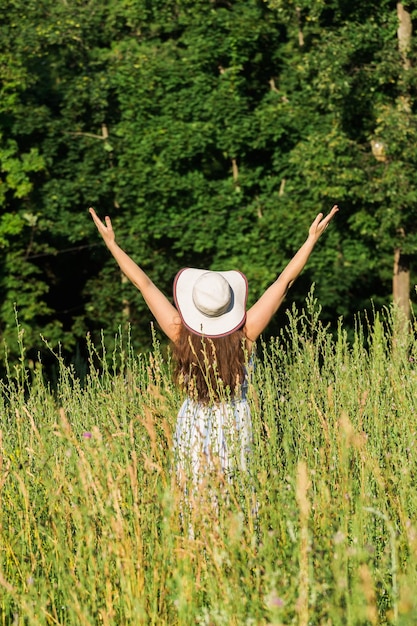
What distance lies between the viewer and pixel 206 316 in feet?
12.5

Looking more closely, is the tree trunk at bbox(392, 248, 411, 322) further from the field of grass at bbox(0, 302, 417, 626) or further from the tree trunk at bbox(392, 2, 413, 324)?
the field of grass at bbox(0, 302, 417, 626)

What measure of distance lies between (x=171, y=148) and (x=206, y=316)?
12.0m

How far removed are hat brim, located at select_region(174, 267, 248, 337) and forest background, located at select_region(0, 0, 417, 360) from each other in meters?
10.4

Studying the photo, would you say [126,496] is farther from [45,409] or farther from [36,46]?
[36,46]

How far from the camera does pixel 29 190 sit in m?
15.2

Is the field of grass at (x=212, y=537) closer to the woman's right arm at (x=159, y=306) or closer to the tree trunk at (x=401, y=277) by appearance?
the woman's right arm at (x=159, y=306)

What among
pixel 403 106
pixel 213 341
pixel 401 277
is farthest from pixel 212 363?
pixel 401 277

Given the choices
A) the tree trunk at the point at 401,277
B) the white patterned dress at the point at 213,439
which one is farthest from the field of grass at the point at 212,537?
the tree trunk at the point at 401,277

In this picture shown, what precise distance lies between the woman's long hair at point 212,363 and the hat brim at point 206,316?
33mm

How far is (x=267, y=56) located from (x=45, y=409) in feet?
41.3

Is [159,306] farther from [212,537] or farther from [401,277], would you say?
[401,277]

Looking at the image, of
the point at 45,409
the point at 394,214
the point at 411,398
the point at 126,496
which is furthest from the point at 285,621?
the point at 394,214

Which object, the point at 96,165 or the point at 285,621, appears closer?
the point at 285,621

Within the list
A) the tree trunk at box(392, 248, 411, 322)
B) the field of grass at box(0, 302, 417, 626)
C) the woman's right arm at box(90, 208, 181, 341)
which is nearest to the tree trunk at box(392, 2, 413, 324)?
the tree trunk at box(392, 248, 411, 322)
